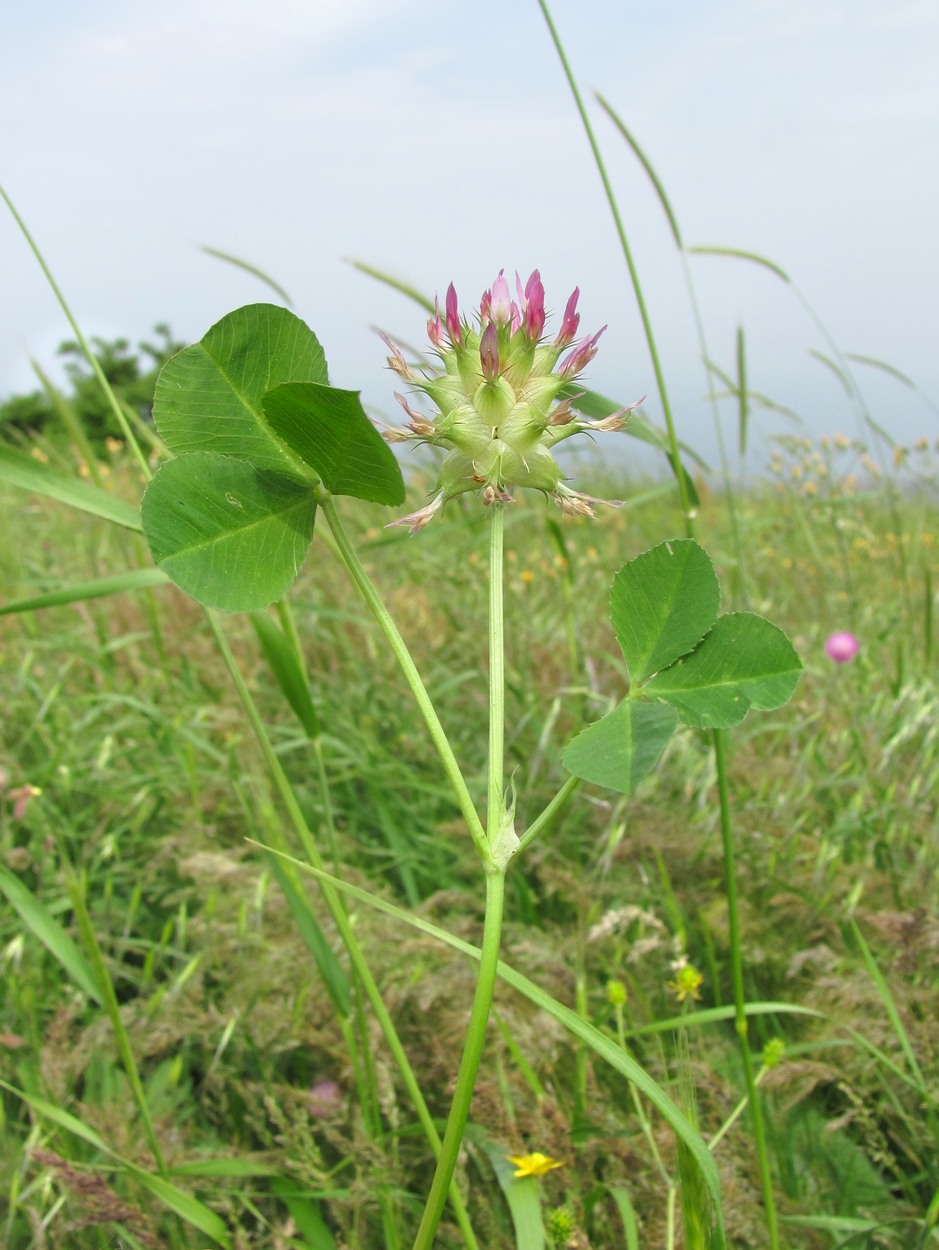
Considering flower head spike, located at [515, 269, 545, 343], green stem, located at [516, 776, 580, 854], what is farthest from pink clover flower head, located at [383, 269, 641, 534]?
green stem, located at [516, 776, 580, 854]

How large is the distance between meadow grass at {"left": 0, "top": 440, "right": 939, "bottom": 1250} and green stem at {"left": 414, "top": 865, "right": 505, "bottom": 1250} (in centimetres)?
15

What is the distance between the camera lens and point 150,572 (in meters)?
0.92

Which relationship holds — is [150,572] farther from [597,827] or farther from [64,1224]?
[597,827]

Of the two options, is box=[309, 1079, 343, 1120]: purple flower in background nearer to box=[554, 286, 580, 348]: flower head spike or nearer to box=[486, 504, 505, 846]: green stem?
box=[486, 504, 505, 846]: green stem

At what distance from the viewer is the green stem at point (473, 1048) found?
1.69 feet

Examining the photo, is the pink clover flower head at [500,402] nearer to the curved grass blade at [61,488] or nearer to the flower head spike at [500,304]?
the flower head spike at [500,304]

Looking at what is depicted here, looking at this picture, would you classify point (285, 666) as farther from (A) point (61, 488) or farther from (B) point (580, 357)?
(B) point (580, 357)

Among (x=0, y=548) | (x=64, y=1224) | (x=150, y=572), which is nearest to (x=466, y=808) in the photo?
(x=150, y=572)

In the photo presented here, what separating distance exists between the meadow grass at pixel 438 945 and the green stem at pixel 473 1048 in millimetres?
153

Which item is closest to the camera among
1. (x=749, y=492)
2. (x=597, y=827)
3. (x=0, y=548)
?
(x=597, y=827)

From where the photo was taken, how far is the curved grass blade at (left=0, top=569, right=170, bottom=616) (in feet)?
2.61

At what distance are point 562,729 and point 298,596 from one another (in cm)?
102

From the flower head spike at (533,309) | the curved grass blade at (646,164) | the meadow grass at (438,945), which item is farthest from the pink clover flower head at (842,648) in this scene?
the flower head spike at (533,309)

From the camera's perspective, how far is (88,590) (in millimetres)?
867
